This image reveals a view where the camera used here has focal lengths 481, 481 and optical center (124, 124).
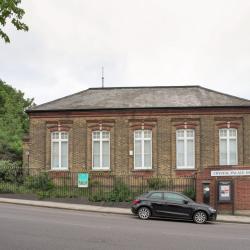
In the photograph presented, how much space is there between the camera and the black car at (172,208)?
21141 mm

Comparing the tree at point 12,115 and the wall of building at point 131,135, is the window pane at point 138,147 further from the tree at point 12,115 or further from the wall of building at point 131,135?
the tree at point 12,115

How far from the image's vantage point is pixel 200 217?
2111 centimetres

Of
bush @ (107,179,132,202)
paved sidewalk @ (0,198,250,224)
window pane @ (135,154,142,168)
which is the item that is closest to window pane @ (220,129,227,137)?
window pane @ (135,154,142,168)

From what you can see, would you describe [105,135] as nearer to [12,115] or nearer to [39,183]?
[39,183]

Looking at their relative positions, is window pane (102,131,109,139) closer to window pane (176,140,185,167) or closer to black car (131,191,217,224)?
window pane (176,140,185,167)

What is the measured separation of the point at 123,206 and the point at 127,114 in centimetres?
715

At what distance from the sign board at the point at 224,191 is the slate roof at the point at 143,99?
7002 mm

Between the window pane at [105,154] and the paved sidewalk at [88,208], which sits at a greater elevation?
the window pane at [105,154]

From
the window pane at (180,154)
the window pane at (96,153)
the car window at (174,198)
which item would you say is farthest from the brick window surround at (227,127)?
the car window at (174,198)

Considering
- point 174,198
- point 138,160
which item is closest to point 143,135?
point 138,160

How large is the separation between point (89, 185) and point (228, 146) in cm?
925

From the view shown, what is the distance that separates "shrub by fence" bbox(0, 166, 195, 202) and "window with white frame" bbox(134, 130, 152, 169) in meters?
0.94

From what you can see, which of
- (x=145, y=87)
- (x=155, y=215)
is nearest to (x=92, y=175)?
(x=145, y=87)

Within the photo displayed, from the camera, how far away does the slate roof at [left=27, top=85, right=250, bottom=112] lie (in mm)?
31375
